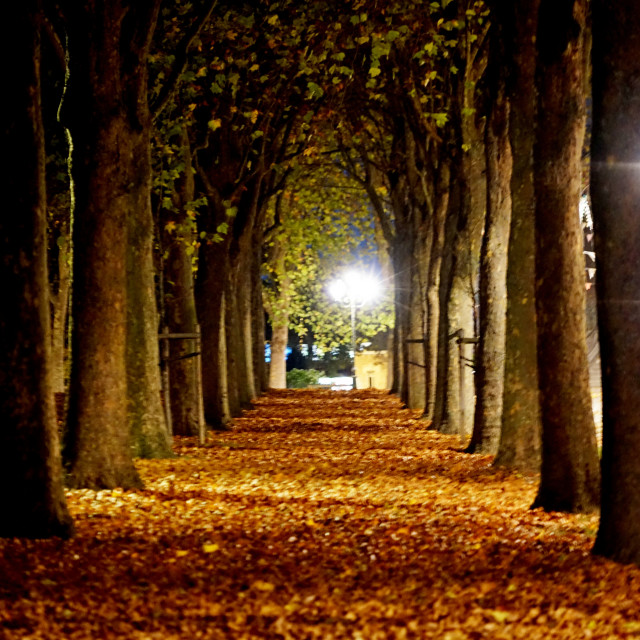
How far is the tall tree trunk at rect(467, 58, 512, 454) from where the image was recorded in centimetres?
1325

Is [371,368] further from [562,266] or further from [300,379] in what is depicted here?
[562,266]

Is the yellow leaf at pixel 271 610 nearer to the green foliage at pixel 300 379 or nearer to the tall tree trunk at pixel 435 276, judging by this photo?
the tall tree trunk at pixel 435 276

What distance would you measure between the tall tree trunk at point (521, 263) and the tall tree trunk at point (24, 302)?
617 centimetres

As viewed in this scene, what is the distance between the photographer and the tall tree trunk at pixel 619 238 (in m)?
6.28

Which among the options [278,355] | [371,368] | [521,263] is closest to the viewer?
[521,263]

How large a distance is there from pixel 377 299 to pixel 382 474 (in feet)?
114

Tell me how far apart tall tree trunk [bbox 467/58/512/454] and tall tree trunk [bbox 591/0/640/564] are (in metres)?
6.74

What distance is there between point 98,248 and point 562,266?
15.5 feet

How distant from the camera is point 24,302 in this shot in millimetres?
6863

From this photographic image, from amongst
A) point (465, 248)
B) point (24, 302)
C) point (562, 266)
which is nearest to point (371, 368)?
point (465, 248)

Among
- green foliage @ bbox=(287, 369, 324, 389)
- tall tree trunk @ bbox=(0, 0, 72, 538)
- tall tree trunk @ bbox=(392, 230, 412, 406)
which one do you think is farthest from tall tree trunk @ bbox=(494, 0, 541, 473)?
green foliage @ bbox=(287, 369, 324, 389)

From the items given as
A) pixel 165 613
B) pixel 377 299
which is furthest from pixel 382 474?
pixel 377 299

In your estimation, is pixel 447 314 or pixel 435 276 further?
pixel 435 276

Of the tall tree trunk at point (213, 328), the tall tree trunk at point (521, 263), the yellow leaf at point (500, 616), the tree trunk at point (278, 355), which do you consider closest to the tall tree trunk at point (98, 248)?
the tall tree trunk at point (521, 263)
